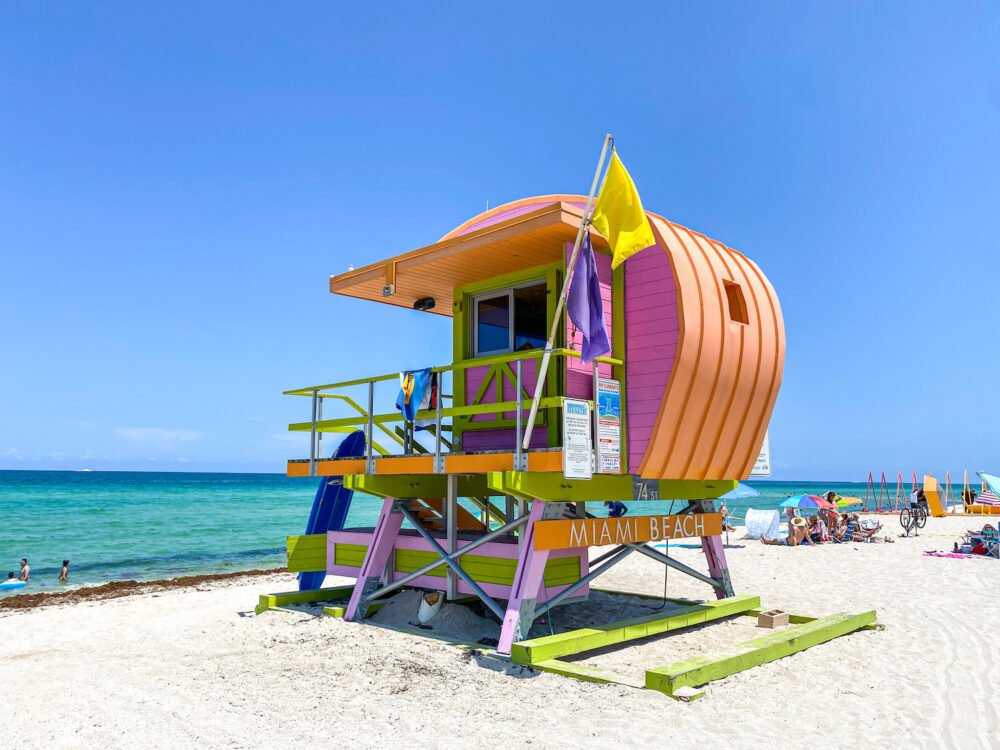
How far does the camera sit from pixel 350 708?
7434 mm

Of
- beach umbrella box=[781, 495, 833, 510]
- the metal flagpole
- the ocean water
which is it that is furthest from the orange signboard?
the ocean water

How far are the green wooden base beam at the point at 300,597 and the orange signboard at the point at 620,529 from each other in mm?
5009

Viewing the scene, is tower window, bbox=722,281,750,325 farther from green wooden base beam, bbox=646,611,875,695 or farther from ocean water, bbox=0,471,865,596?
ocean water, bbox=0,471,865,596

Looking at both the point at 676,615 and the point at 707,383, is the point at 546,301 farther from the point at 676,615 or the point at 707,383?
the point at 676,615

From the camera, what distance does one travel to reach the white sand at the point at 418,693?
6.66 meters

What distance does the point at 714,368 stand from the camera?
33.1 feet

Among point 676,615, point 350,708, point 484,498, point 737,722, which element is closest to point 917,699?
point 737,722

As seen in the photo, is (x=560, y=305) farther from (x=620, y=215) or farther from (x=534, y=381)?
(x=534, y=381)

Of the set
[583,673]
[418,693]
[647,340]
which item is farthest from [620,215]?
[418,693]

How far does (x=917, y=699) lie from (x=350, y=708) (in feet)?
17.5

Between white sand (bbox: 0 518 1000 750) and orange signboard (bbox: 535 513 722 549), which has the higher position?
orange signboard (bbox: 535 513 722 549)

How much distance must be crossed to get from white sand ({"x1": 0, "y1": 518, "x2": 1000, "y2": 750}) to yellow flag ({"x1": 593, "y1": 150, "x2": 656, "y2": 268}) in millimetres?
4597

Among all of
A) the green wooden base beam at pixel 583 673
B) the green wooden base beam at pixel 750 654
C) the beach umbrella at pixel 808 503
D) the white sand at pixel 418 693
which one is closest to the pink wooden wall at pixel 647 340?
the green wooden base beam at pixel 750 654

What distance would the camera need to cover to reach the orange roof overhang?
380 inches
